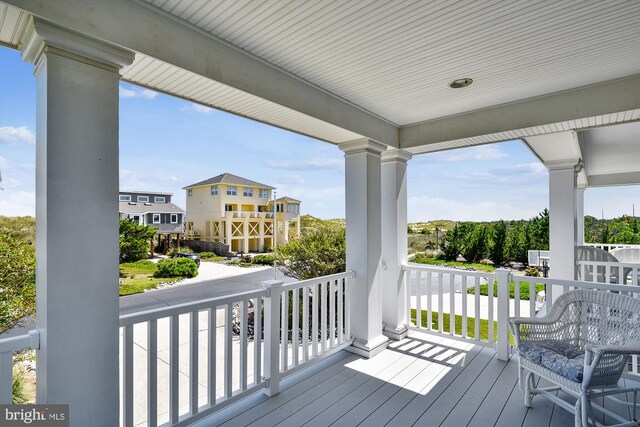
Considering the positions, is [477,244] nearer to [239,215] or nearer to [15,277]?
[239,215]

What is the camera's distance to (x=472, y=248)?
11.4m

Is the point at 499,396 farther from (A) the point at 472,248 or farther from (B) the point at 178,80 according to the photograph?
(A) the point at 472,248

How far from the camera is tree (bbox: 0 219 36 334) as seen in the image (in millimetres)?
3975

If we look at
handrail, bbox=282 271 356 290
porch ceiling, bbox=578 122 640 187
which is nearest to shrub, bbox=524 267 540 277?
porch ceiling, bbox=578 122 640 187

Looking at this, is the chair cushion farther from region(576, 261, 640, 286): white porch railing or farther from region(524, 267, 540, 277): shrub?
region(524, 267, 540, 277): shrub

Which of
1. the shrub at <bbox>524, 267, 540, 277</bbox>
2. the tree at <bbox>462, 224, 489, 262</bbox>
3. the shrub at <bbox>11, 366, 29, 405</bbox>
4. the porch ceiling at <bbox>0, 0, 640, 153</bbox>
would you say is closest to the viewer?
the porch ceiling at <bbox>0, 0, 640, 153</bbox>

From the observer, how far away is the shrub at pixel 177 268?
38.6ft

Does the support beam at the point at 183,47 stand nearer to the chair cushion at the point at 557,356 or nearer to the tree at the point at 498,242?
the chair cushion at the point at 557,356

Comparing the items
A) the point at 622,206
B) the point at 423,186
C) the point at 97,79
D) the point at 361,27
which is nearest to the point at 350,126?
the point at 361,27

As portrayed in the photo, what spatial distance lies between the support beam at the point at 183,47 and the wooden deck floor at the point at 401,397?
249 cm

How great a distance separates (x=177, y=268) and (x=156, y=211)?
500 cm

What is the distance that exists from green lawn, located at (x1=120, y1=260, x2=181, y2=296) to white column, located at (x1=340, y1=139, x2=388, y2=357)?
29.9ft

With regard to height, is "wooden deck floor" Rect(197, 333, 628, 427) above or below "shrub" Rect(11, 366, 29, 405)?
above

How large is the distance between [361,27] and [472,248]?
36.4 feet
